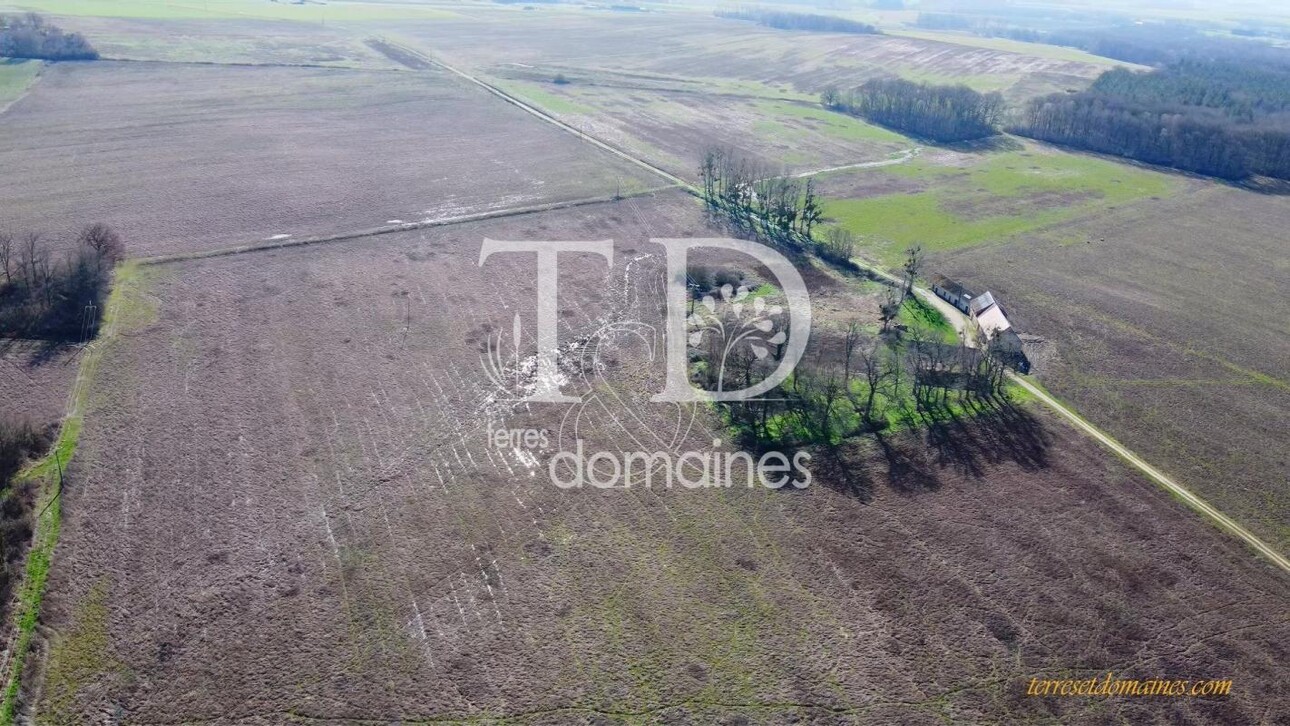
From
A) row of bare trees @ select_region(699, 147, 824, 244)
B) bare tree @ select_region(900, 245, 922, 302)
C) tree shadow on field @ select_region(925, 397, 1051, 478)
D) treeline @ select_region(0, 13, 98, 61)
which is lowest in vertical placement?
tree shadow on field @ select_region(925, 397, 1051, 478)

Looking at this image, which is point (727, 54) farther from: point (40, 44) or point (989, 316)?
point (989, 316)

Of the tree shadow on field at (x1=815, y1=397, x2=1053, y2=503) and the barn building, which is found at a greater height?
the barn building

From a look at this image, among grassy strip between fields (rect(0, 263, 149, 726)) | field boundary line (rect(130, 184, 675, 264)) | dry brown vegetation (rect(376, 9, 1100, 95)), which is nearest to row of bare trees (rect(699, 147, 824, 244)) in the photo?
field boundary line (rect(130, 184, 675, 264))

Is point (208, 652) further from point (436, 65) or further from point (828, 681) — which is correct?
point (436, 65)

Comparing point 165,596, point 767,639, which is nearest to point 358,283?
point 165,596

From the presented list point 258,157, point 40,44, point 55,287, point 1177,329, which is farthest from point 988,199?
point 40,44

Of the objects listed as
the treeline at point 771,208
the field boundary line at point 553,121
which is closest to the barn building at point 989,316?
the treeline at point 771,208

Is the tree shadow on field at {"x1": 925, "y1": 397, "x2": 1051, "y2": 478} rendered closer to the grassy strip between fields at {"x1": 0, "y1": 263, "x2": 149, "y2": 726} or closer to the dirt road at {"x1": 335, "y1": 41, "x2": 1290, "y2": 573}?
the dirt road at {"x1": 335, "y1": 41, "x2": 1290, "y2": 573}
